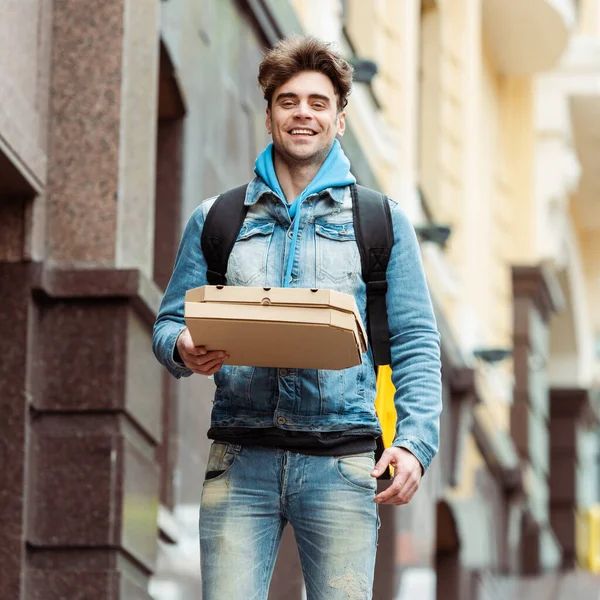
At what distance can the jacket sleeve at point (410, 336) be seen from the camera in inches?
193

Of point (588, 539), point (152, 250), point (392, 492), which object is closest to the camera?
point (392, 492)

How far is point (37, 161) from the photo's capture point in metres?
7.30

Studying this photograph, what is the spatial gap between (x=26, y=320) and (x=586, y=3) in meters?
20.1

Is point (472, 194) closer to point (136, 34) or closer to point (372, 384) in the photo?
point (136, 34)

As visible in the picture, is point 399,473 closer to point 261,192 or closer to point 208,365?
point 208,365

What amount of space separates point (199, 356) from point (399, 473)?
59 centimetres

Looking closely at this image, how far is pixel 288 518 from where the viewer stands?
15.6 feet

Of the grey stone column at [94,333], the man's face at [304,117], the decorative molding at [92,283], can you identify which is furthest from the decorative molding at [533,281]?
the man's face at [304,117]

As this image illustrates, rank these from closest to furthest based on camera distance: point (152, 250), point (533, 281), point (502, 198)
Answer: point (152, 250)
point (533, 281)
point (502, 198)

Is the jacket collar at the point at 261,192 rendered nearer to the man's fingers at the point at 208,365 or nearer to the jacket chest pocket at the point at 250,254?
the jacket chest pocket at the point at 250,254

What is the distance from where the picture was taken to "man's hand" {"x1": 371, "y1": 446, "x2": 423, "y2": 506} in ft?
15.1

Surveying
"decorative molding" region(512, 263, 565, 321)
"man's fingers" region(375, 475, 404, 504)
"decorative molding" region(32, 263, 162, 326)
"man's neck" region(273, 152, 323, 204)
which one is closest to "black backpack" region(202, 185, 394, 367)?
"man's neck" region(273, 152, 323, 204)

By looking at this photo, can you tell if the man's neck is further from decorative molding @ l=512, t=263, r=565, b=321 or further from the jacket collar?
decorative molding @ l=512, t=263, r=565, b=321

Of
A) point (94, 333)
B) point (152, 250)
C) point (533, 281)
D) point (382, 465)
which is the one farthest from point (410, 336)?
point (533, 281)
